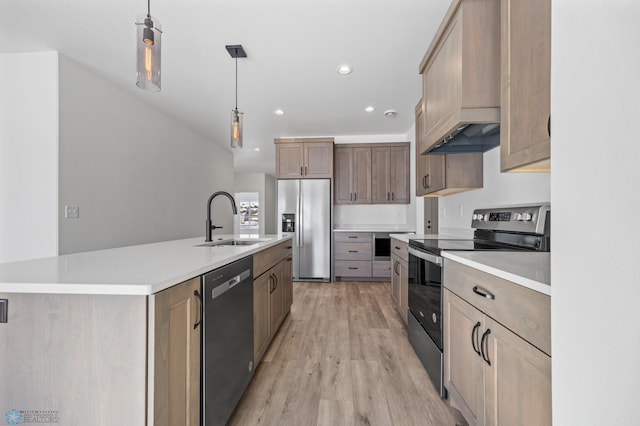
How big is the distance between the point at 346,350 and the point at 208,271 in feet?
5.01

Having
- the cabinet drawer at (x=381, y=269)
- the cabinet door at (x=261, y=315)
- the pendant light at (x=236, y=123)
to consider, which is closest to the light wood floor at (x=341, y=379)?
the cabinet door at (x=261, y=315)

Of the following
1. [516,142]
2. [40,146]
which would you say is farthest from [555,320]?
[40,146]

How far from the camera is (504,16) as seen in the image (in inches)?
50.5

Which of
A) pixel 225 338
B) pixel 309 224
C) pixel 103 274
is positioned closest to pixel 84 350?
pixel 103 274

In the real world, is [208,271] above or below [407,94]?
below

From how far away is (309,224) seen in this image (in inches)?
187

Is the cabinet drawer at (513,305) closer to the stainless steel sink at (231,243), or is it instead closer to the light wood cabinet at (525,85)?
the light wood cabinet at (525,85)

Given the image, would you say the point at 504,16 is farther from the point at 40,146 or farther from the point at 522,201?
the point at 40,146

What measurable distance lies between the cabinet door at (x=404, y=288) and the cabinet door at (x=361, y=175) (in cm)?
230

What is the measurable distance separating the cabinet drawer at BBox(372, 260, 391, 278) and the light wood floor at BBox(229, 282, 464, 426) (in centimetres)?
157

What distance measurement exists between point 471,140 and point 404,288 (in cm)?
140

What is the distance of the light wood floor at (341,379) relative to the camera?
1.53 m

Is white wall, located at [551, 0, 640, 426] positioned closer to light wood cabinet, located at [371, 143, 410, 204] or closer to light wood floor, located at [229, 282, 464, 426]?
light wood floor, located at [229, 282, 464, 426]

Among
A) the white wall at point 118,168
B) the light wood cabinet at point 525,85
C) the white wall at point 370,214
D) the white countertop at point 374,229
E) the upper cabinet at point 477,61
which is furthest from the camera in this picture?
the white wall at point 370,214
